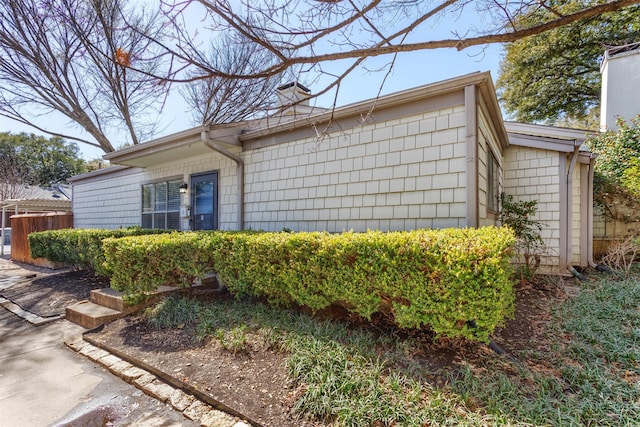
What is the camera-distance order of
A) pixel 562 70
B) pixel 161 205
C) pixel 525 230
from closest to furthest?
pixel 525 230, pixel 161 205, pixel 562 70

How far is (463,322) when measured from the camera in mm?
2637

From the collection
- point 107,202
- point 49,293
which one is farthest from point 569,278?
point 107,202

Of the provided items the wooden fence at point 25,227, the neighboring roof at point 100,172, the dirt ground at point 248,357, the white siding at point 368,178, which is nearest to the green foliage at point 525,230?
the dirt ground at point 248,357

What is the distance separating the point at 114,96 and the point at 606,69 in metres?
17.3

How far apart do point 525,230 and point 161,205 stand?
848 cm

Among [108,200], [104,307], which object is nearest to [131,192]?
[108,200]

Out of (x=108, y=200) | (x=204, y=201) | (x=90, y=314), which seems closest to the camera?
(x=90, y=314)

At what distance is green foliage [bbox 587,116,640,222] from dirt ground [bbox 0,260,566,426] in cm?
344

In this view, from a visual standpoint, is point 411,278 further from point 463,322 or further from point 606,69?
point 606,69

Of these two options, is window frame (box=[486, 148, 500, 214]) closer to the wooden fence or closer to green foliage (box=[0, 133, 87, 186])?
the wooden fence

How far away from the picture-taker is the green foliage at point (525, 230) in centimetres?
568

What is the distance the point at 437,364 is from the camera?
2719mm

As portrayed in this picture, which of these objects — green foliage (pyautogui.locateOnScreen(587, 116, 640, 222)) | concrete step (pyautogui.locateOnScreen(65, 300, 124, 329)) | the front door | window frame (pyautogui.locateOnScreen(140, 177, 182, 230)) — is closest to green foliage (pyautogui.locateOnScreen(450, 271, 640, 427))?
green foliage (pyautogui.locateOnScreen(587, 116, 640, 222))

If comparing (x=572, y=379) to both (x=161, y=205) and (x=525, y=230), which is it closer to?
(x=525, y=230)
